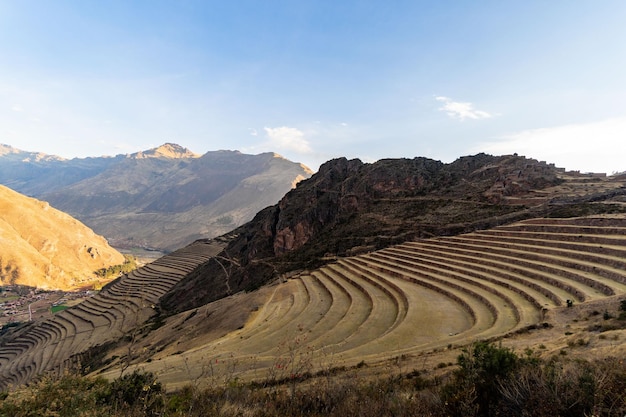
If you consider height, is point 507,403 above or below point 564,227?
below

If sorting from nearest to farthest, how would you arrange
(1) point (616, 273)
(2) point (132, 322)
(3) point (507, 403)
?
(3) point (507, 403)
(1) point (616, 273)
(2) point (132, 322)

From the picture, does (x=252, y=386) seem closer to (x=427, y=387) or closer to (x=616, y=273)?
(x=427, y=387)

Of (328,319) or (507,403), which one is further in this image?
(328,319)

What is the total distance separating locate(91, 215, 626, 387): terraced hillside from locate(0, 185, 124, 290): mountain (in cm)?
11517

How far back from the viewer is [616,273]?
17.1 meters

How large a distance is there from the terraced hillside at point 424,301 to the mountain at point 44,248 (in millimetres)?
115168

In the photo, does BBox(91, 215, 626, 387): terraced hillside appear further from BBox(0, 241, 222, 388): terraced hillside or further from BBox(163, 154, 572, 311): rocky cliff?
BBox(0, 241, 222, 388): terraced hillside

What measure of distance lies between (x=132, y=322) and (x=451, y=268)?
47.0 meters

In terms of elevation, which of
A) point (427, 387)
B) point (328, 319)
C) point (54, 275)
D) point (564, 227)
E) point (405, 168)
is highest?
point (405, 168)

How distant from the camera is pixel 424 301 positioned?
20.6 metres

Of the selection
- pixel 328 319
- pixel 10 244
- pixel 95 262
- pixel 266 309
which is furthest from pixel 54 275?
pixel 328 319

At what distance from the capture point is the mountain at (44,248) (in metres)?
105

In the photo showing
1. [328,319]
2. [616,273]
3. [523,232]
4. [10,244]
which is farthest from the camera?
[10,244]

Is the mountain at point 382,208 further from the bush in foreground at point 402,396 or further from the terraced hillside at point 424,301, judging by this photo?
the bush in foreground at point 402,396
